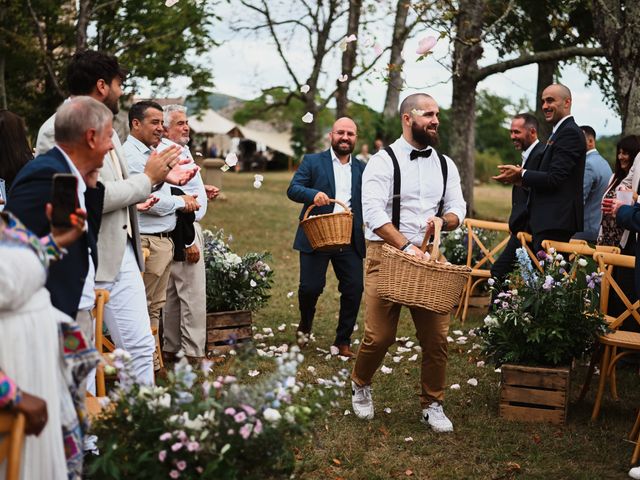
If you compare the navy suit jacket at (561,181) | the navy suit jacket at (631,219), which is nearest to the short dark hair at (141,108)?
the navy suit jacket at (561,181)

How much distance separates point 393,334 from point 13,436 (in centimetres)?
336

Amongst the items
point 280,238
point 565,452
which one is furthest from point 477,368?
point 280,238

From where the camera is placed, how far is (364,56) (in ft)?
86.5

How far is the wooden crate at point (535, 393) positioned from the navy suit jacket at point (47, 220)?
347 centimetres

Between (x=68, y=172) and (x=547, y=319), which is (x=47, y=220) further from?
(x=547, y=319)

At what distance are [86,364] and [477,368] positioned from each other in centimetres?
505

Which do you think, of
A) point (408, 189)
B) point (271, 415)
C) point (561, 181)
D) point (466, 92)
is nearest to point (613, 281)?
point (561, 181)

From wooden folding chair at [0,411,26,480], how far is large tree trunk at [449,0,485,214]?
11.0 metres

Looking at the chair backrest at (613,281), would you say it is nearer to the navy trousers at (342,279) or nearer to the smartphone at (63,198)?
the navy trousers at (342,279)

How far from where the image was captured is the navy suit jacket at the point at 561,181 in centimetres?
740

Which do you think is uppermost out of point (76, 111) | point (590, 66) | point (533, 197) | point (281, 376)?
point (590, 66)

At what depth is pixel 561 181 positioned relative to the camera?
7.42 m

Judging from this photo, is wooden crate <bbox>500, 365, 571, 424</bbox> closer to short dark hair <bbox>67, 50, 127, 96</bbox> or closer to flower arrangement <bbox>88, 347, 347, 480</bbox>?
flower arrangement <bbox>88, 347, 347, 480</bbox>

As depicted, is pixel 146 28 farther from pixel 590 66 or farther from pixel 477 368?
pixel 477 368
